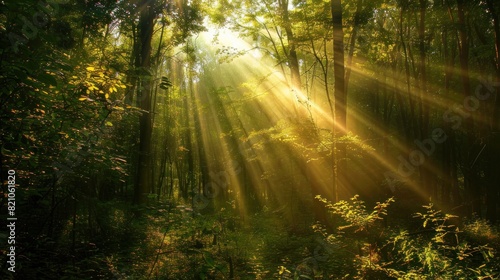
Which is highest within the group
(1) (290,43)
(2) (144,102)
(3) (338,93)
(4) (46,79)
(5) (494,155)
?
(1) (290,43)

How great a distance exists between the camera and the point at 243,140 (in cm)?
1530

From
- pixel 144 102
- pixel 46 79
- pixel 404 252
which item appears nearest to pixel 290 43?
pixel 144 102

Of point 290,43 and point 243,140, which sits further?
point 243,140

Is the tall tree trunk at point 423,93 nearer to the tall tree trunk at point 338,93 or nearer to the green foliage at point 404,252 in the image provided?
the green foliage at point 404,252

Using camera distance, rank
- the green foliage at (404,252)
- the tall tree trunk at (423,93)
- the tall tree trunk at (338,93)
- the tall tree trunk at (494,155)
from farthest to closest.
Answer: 1. the tall tree trunk at (494,155)
2. the tall tree trunk at (423,93)
3. the tall tree trunk at (338,93)
4. the green foliage at (404,252)

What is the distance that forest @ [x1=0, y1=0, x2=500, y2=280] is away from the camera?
330 cm

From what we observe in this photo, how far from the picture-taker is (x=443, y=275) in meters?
3.95

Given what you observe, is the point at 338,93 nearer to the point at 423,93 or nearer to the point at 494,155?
the point at 423,93

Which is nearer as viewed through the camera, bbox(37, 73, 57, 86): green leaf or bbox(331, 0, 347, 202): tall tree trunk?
bbox(37, 73, 57, 86): green leaf

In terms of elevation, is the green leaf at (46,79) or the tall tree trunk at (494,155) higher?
the green leaf at (46,79)

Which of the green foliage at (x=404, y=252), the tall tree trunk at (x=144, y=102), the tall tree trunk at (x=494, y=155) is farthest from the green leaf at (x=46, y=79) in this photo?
the tall tree trunk at (x=494, y=155)

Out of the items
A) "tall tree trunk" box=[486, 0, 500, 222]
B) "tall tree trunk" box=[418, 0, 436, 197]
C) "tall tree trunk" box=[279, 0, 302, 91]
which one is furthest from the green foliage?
"tall tree trunk" box=[279, 0, 302, 91]

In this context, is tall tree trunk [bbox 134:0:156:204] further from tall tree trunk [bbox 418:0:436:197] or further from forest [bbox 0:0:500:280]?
tall tree trunk [bbox 418:0:436:197]

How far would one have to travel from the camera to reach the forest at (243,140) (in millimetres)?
3301
